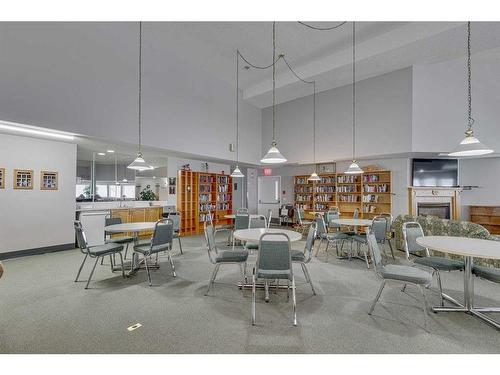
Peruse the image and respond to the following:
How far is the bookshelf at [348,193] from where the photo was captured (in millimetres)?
8288

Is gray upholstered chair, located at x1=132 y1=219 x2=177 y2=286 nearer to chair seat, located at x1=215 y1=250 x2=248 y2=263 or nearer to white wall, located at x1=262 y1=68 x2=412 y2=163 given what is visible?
chair seat, located at x1=215 y1=250 x2=248 y2=263

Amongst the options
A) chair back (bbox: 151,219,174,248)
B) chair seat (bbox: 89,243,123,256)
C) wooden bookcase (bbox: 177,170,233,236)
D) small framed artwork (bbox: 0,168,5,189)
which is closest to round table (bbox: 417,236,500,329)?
chair back (bbox: 151,219,174,248)

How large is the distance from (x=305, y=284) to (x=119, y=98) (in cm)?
566

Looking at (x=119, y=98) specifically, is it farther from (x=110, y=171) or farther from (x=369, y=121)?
(x=369, y=121)

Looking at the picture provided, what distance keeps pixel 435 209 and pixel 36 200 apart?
433 inches

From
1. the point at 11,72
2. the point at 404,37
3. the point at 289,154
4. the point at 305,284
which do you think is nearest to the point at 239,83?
the point at 289,154

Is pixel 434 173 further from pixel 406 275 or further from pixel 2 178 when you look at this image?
pixel 2 178

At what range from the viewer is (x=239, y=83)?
29.5 feet

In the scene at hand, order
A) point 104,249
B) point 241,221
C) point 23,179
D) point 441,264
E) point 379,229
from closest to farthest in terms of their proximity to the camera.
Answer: point 441,264
point 104,249
point 379,229
point 241,221
point 23,179

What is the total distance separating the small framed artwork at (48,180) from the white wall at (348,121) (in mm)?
7133

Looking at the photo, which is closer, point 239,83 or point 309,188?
point 239,83

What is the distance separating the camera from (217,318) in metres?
2.70

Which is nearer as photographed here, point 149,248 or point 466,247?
point 466,247

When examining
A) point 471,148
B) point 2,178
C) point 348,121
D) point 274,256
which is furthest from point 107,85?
point 348,121
